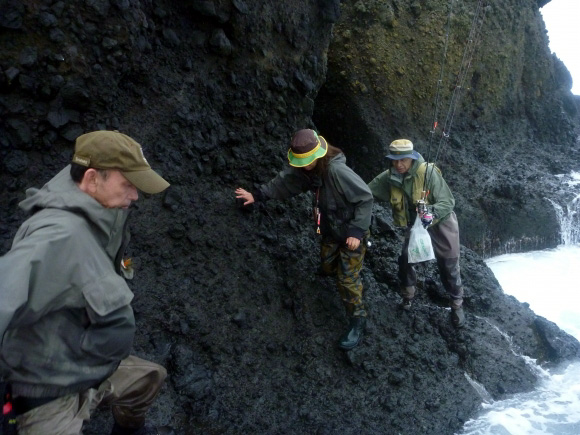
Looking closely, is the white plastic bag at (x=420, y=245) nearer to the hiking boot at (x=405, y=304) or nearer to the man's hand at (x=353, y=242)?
the man's hand at (x=353, y=242)

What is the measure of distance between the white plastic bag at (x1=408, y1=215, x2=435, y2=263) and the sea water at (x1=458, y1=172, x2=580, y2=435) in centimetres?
210

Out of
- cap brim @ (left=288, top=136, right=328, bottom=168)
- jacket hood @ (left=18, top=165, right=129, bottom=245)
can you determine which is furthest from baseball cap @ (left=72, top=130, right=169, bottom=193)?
cap brim @ (left=288, top=136, right=328, bottom=168)

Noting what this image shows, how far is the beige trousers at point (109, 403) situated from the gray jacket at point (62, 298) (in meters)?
0.11

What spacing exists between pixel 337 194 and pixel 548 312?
6978 millimetres

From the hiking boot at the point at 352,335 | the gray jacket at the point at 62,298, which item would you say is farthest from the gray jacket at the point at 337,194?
the gray jacket at the point at 62,298

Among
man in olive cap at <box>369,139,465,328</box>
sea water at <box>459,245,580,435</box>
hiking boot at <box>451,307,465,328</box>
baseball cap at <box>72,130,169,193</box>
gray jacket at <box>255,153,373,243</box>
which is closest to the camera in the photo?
baseball cap at <box>72,130,169,193</box>

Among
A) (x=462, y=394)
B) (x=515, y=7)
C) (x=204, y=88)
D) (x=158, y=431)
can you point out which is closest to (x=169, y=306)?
(x=158, y=431)

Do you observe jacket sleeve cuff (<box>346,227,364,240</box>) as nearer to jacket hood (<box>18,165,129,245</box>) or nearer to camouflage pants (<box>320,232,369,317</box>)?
camouflage pants (<box>320,232,369,317</box>)

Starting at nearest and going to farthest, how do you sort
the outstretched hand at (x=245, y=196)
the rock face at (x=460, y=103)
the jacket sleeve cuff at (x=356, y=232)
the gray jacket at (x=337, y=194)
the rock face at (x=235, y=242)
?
the rock face at (x=235, y=242), the gray jacket at (x=337, y=194), the jacket sleeve cuff at (x=356, y=232), the outstretched hand at (x=245, y=196), the rock face at (x=460, y=103)

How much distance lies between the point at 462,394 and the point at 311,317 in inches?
82.7

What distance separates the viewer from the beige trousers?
2428 mm

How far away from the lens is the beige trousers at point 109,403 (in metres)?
2.43

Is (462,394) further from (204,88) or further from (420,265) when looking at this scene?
(204,88)

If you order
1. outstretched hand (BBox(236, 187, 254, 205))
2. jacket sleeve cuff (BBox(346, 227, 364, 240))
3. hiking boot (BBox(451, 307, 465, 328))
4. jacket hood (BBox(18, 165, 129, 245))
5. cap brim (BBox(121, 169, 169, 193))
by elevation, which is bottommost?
hiking boot (BBox(451, 307, 465, 328))
